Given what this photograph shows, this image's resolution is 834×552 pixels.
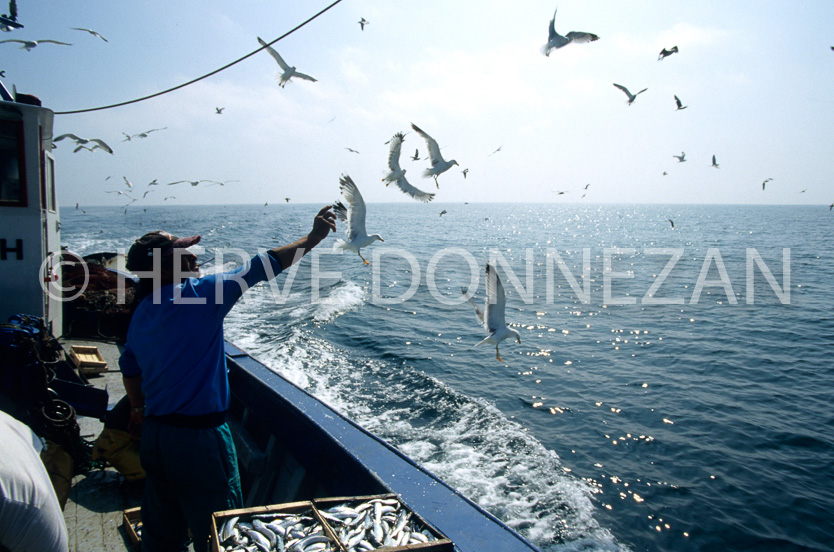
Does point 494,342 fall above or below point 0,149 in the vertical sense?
below

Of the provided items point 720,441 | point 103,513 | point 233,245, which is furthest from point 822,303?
point 233,245

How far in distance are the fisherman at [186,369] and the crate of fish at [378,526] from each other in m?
0.58

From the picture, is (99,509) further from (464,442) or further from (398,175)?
(398,175)

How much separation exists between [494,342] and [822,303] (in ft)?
59.4

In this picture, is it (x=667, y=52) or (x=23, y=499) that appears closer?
(x=23, y=499)

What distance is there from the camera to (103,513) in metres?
3.96

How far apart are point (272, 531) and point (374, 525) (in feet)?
1.51

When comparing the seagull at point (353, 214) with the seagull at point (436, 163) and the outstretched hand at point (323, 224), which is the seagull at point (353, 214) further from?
the seagull at point (436, 163)

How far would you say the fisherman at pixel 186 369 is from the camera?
2.46 meters

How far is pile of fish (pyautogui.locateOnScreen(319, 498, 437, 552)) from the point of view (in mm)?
2264

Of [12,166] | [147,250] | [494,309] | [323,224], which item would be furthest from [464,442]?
[12,166]

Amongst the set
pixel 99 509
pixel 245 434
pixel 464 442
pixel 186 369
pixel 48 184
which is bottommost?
pixel 464 442

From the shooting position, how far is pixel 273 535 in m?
2.19

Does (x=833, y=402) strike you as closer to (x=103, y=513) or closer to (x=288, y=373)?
(x=288, y=373)
